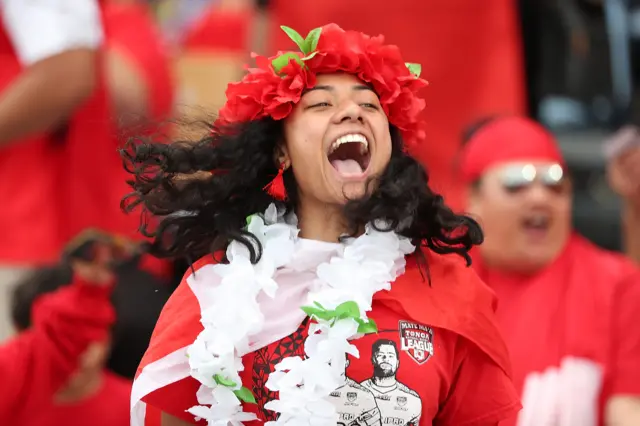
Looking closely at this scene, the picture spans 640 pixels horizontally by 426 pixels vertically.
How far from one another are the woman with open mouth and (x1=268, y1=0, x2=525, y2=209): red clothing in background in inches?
105

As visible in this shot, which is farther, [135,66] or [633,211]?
[135,66]

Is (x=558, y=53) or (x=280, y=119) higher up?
(x=558, y=53)

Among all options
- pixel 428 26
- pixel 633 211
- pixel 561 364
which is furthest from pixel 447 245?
pixel 428 26

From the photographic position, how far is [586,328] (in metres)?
3.40

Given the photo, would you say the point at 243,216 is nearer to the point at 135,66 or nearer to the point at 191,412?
the point at 191,412

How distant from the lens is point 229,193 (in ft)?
8.05

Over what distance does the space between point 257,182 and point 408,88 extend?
0.38 m

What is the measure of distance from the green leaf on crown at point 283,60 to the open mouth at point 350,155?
0.61 feet

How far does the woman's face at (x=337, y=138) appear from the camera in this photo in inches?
92.0

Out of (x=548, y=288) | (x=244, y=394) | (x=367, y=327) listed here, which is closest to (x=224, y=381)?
(x=244, y=394)

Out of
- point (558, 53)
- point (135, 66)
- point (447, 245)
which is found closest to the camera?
point (447, 245)

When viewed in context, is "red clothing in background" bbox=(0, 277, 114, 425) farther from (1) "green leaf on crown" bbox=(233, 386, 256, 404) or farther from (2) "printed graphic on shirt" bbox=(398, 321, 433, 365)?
(2) "printed graphic on shirt" bbox=(398, 321, 433, 365)

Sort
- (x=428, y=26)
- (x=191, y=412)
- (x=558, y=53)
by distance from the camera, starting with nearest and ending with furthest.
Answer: (x=191, y=412), (x=428, y=26), (x=558, y=53)

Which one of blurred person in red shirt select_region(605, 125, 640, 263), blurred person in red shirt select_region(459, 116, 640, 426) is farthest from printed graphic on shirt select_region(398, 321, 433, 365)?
blurred person in red shirt select_region(605, 125, 640, 263)
